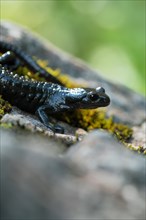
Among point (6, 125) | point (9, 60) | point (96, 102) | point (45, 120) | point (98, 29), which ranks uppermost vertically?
point (98, 29)

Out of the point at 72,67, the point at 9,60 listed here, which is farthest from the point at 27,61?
the point at 72,67

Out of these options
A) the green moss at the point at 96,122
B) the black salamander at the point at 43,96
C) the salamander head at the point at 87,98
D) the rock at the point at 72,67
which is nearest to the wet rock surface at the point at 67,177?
the black salamander at the point at 43,96

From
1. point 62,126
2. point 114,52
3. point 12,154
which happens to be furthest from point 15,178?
point 114,52

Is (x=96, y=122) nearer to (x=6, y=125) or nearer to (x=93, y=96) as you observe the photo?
(x=93, y=96)

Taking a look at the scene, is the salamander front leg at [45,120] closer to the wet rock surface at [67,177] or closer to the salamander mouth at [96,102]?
the salamander mouth at [96,102]

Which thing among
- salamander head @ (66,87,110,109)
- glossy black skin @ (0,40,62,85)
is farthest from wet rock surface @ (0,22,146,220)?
glossy black skin @ (0,40,62,85)

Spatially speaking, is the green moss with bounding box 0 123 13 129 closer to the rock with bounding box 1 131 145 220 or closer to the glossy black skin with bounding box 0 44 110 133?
the rock with bounding box 1 131 145 220

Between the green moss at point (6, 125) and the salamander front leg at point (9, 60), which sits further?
the salamander front leg at point (9, 60)
